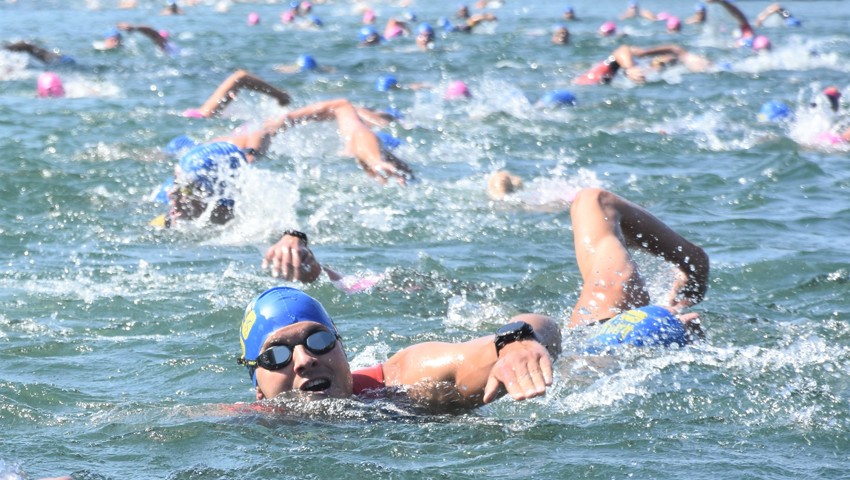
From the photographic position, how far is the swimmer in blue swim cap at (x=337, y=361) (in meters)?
4.97

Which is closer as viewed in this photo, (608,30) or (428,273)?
(428,273)

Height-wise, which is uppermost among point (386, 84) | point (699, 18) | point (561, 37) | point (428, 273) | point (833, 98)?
point (699, 18)

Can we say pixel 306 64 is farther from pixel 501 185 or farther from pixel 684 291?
pixel 684 291

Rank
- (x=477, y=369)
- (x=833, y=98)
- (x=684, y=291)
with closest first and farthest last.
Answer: (x=477, y=369) < (x=684, y=291) < (x=833, y=98)

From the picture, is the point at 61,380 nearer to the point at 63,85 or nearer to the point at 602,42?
the point at 63,85

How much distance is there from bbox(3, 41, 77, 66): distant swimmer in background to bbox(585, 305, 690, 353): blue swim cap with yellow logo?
1352 centimetres

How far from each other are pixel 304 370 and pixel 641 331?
5.56 ft

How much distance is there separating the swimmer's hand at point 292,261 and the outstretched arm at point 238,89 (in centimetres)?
552

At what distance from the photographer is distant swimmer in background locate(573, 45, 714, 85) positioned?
62.1 ft

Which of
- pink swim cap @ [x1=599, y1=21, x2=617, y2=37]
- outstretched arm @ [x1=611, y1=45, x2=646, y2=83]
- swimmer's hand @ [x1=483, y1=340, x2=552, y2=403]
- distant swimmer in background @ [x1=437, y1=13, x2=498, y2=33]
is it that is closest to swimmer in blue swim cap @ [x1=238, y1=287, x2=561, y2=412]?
swimmer's hand @ [x1=483, y1=340, x2=552, y2=403]

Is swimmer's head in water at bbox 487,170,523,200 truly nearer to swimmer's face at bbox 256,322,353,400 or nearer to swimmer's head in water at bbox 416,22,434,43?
swimmer's face at bbox 256,322,353,400

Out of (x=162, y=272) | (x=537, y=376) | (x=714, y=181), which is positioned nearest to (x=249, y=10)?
(x=714, y=181)

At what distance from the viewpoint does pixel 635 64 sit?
62.5 ft

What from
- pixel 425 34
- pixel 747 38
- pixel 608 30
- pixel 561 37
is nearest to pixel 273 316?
pixel 425 34
